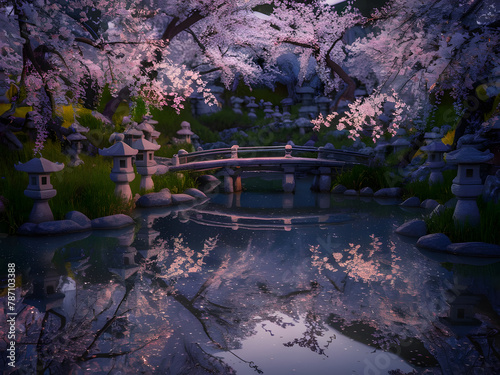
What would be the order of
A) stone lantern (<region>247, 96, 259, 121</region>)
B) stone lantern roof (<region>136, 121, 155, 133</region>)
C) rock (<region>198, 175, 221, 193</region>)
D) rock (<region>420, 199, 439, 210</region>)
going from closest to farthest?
rock (<region>420, 199, 439, 210</region>), stone lantern roof (<region>136, 121, 155, 133</region>), rock (<region>198, 175, 221, 193</region>), stone lantern (<region>247, 96, 259, 121</region>)

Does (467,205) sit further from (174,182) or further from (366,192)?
(174,182)

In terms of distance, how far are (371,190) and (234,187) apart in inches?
181

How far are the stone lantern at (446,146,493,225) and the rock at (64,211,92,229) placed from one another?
6.84 metres

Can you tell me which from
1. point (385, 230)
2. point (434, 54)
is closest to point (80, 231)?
point (385, 230)

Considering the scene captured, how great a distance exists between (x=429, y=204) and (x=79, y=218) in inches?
331

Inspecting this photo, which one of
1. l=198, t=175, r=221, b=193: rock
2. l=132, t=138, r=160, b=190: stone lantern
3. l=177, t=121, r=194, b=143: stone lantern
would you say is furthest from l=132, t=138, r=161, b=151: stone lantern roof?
l=177, t=121, r=194, b=143: stone lantern

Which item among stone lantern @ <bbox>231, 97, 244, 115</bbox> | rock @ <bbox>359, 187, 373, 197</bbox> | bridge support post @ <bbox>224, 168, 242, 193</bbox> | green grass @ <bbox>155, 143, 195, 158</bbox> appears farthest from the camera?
stone lantern @ <bbox>231, 97, 244, 115</bbox>

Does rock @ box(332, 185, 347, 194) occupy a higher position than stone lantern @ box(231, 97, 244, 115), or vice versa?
stone lantern @ box(231, 97, 244, 115)

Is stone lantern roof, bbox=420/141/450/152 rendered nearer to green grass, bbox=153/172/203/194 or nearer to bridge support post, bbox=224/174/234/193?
bridge support post, bbox=224/174/234/193

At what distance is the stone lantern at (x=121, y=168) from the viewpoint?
10836 millimetres

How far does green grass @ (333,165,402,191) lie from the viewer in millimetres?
14485

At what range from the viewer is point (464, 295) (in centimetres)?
568

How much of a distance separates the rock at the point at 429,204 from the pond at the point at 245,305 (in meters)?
3.44

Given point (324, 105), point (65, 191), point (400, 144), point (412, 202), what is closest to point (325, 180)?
point (400, 144)
